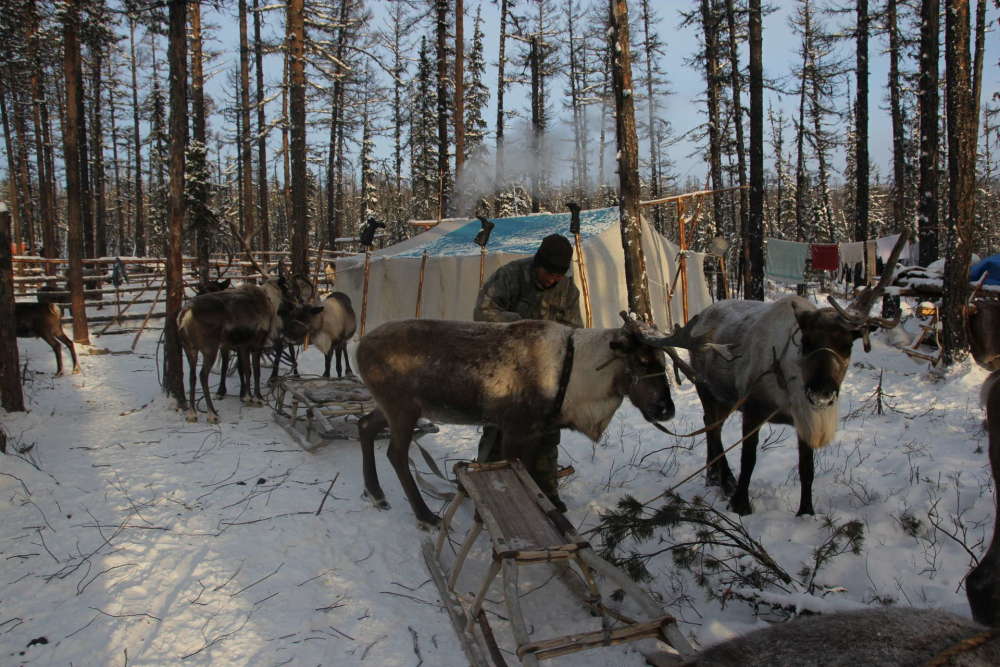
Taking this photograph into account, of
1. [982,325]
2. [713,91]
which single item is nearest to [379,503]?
[982,325]

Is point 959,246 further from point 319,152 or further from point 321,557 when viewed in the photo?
point 319,152

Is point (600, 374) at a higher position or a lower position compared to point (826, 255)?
lower

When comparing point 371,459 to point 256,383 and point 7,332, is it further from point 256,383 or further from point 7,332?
point 7,332

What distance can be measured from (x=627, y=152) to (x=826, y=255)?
43.5 feet

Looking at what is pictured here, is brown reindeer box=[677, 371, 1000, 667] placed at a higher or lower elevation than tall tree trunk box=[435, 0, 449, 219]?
lower

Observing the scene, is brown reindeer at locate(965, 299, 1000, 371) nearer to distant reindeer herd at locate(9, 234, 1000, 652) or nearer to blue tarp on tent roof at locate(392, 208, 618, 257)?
distant reindeer herd at locate(9, 234, 1000, 652)

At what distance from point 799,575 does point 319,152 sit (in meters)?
27.6

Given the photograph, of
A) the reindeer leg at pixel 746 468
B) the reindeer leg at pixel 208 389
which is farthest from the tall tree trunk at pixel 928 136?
the reindeer leg at pixel 208 389

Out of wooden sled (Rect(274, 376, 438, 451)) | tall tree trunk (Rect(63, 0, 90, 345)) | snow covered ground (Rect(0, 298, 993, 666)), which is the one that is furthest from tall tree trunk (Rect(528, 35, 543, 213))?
snow covered ground (Rect(0, 298, 993, 666))

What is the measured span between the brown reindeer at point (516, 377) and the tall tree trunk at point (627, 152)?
4.62 metres

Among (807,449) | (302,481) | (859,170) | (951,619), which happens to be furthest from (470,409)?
(859,170)

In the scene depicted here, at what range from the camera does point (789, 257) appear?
716 inches

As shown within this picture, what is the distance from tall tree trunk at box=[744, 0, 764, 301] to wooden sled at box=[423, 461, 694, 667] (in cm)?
1096

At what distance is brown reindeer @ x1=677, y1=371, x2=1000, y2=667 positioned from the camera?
108cm
